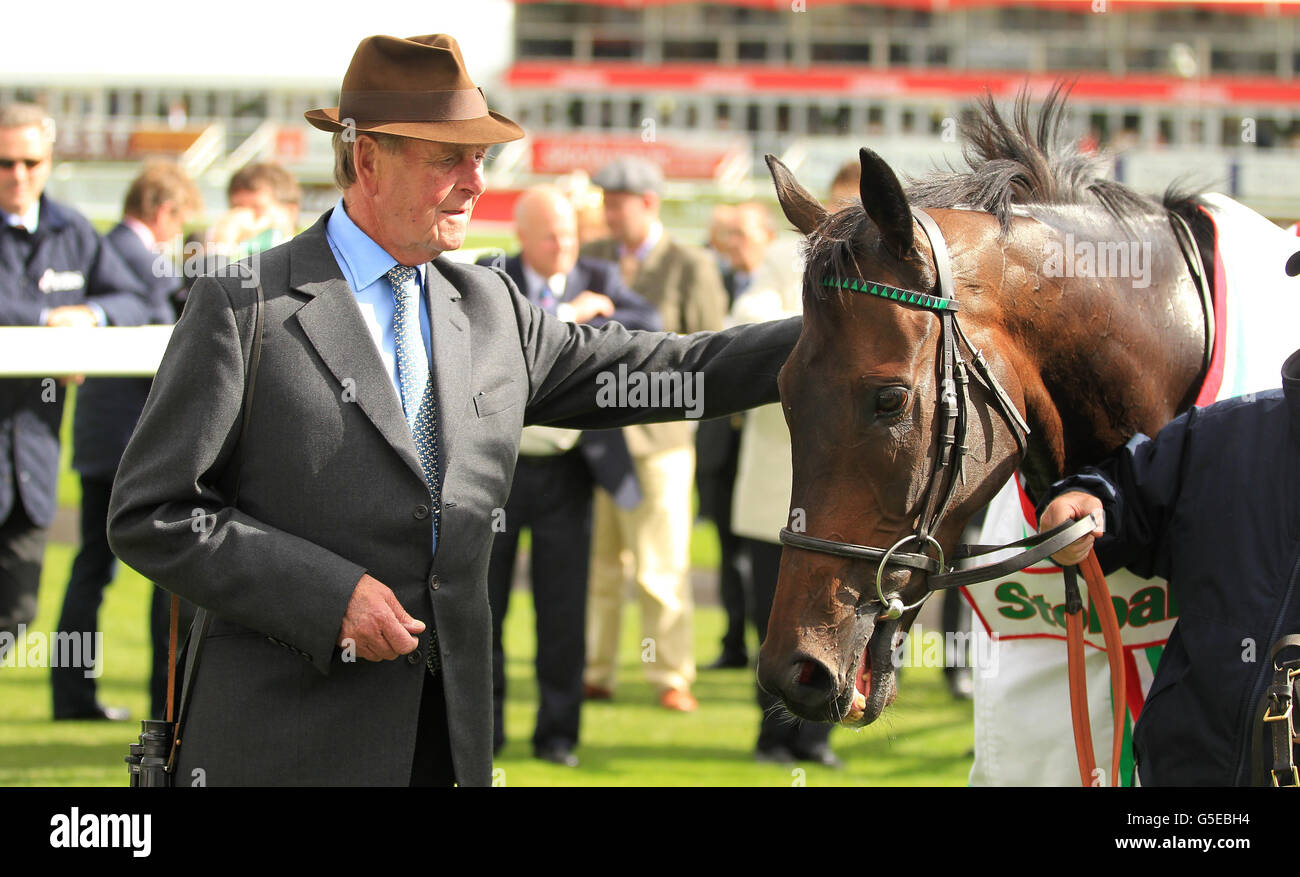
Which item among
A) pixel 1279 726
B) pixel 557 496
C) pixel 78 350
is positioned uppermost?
pixel 78 350

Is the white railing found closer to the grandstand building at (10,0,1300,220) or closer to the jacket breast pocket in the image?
the jacket breast pocket

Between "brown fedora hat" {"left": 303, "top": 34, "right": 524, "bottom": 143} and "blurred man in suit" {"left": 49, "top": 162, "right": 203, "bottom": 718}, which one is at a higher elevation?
"brown fedora hat" {"left": 303, "top": 34, "right": 524, "bottom": 143}

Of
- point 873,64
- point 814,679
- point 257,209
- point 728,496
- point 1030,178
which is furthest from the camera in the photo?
point 873,64

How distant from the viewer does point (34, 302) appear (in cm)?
550

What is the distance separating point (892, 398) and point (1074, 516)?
0.46 m

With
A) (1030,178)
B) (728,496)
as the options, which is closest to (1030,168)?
(1030,178)

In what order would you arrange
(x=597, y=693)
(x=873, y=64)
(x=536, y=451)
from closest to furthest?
(x=536, y=451) → (x=597, y=693) → (x=873, y=64)

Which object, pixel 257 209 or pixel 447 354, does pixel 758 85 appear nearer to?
pixel 257 209

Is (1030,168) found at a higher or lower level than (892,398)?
higher

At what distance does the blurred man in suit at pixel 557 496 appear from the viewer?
221 inches

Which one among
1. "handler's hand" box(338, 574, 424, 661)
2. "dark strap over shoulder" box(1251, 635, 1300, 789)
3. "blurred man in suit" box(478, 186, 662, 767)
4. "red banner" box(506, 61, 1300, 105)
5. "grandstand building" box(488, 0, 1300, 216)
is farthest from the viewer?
"red banner" box(506, 61, 1300, 105)

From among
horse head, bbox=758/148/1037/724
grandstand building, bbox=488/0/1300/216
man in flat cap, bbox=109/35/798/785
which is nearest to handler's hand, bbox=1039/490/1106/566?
horse head, bbox=758/148/1037/724

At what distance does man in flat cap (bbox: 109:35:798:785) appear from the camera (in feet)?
8.12

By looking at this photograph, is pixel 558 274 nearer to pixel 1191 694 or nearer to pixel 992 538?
pixel 992 538
